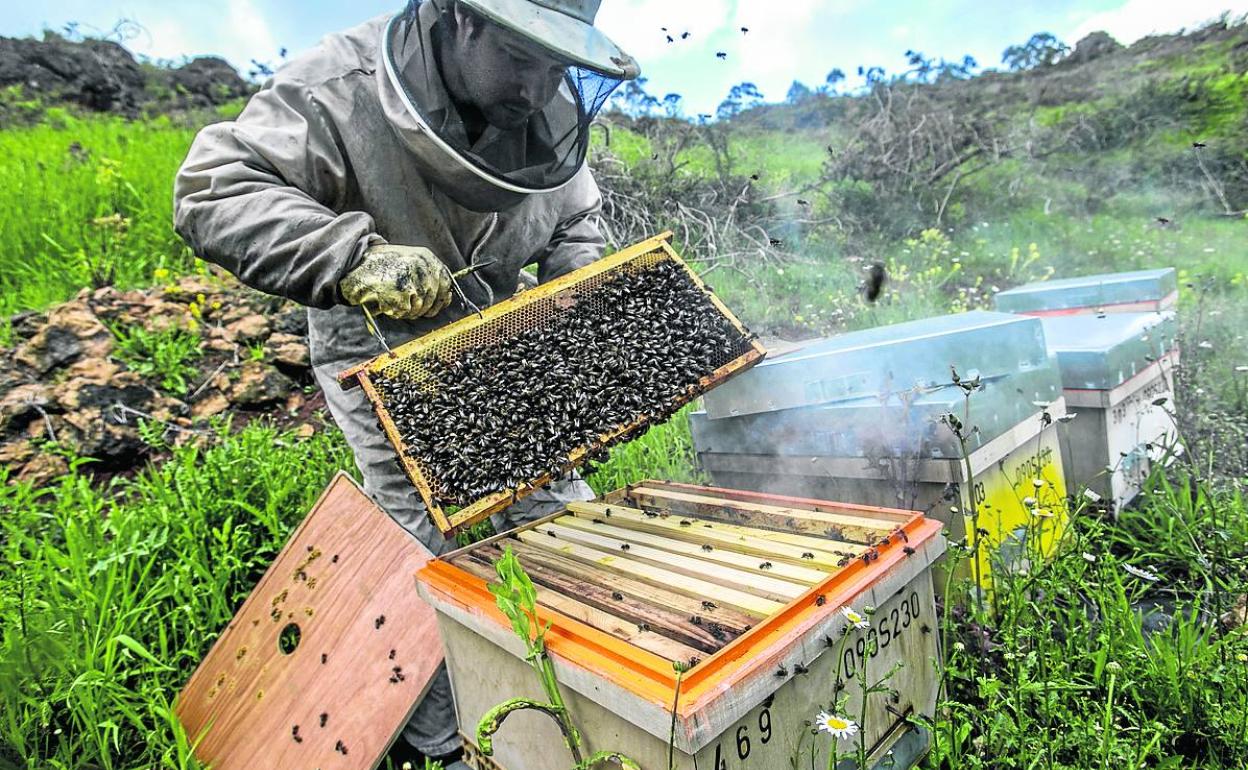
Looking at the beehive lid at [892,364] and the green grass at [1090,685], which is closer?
the green grass at [1090,685]

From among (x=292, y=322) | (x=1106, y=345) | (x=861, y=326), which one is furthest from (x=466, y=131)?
(x=861, y=326)

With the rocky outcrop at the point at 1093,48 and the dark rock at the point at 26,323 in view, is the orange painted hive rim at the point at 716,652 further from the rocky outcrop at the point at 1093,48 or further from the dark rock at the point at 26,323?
the rocky outcrop at the point at 1093,48

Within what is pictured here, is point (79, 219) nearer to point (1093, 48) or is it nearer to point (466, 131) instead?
point (466, 131)

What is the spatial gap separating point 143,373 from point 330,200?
327 centimetres

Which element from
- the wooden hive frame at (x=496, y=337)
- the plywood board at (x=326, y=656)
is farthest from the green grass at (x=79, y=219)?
the wooden hive frame at (x=496, y=337)

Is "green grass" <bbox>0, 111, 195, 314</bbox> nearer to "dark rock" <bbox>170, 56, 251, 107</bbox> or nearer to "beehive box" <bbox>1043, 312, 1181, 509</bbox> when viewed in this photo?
"dark rock" <bbox>170, 56, 251, 107</bbox>

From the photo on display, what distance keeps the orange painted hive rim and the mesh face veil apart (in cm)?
140

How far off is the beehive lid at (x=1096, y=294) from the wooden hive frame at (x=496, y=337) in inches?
97.6

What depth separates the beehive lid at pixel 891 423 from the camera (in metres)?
2.46

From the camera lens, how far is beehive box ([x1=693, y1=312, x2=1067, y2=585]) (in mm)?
2500

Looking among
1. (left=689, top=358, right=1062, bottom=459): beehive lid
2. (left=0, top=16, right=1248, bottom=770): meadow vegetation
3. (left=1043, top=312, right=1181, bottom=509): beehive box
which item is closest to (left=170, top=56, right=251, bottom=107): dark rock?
(left=0, top=16, right=1248, bottom=770): meadow vegetation

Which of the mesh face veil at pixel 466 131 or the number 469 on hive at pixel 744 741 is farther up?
the mesh face veil at pixel 466 131

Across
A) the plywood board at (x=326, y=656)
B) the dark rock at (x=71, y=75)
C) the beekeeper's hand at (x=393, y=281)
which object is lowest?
the plywood board at (x=326, y=656)

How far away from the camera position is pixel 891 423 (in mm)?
2533
